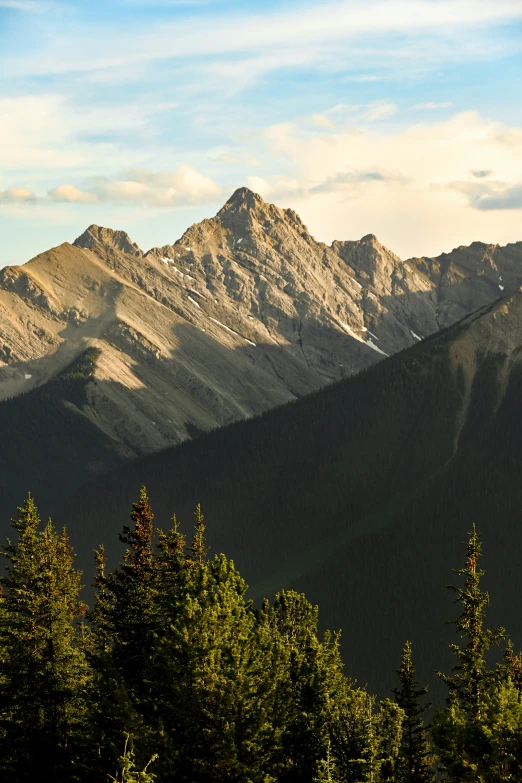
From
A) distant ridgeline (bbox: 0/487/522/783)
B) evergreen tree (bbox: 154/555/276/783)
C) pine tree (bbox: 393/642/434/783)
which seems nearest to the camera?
distant ridgeline (bbox: 0/487/522/783)

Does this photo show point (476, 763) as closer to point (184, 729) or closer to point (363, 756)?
point (363, 756)

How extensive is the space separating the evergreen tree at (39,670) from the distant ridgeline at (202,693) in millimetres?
77

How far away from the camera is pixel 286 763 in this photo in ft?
196

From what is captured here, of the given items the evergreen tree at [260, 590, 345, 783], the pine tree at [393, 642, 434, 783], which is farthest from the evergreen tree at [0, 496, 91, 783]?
the pine tree at [393, 642, 434, 783]

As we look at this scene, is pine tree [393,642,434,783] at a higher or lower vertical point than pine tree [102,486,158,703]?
lower

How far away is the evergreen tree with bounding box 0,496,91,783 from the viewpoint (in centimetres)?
6606

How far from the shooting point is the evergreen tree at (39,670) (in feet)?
217

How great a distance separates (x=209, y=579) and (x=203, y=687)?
21.6 ft

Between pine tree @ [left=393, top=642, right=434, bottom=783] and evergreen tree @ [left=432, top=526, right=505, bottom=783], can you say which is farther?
pine tree @ [left=393, top=642, right=434, bottom=783]

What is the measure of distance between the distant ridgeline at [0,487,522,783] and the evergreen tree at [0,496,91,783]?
0.08m

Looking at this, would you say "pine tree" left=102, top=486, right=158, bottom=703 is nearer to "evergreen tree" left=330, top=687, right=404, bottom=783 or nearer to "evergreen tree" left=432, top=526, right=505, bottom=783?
"evergreen tree" left=330, top=687, right=404, bottom=783

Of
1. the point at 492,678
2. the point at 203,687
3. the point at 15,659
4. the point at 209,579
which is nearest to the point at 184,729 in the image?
the point at 203,687

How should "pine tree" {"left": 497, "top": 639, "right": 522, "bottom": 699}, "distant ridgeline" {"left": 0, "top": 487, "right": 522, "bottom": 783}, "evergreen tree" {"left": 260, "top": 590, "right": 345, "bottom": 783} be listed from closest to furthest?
"distant ridgeline" {"left": 0, "top": 487, "right": 522, "bottom": 783}, "evergreen tree" {"left": 260, "top": 590, "right": 345, "bottom": 783}, "pine tree" {"left": 497, "top": 639, "right": 522, "bottom": 699}

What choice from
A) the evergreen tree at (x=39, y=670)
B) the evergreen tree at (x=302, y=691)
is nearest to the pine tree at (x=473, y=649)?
the evergreen tree at (x=302, y=691)
